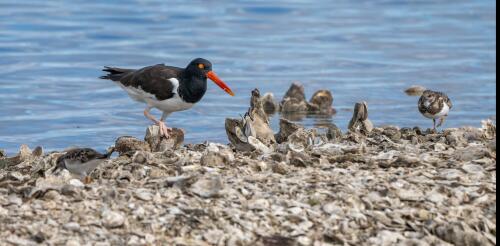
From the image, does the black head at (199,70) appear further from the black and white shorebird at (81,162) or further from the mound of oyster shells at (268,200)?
the black and white shorebird at (81,162)

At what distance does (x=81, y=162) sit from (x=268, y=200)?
2.07 metres

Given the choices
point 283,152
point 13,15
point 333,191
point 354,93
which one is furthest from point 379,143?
point 13,15

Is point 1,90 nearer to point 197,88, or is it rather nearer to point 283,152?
point 197,88

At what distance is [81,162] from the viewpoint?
943 cm

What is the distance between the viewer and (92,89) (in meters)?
20.9

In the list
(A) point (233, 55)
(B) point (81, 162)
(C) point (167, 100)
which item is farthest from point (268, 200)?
(A) point (233, 55)

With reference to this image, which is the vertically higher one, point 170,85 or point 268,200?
point 170,85

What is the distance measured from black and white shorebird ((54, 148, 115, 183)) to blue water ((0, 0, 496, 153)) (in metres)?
6.05

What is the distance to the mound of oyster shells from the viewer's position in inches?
298

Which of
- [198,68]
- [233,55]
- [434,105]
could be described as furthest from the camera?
[233,55]

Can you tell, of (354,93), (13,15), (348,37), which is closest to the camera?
(354,93)

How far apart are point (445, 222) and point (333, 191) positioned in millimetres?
913

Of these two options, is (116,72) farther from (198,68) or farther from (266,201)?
(266,201)

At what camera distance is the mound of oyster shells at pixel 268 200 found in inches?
298
